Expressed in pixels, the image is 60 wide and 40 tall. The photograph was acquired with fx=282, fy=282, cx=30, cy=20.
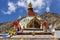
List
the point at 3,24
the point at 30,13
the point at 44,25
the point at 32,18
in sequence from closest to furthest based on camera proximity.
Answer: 1. the point at 44,25
2. the point at 32,18
3. the point at 30,13
4. the point at 3,24

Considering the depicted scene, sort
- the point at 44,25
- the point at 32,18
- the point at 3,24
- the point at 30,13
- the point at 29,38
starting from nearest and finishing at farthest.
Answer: the point at 29,38
the point at 44,25
the point at 32,18
the point at 30,13
the point at 3,24

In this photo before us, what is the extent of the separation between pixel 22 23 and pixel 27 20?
2.29 feet

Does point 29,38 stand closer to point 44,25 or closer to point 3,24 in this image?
point 44,25

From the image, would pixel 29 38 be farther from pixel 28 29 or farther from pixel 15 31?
pixel 28 29

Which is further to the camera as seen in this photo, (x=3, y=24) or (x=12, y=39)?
(x=3, y=24)

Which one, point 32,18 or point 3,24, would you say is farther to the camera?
point 3,24

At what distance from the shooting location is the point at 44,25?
28750 mm

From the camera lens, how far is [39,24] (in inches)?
1194

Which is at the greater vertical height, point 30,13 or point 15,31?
point 30,13

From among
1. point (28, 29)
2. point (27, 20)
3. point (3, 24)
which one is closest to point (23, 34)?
point (28, 29)

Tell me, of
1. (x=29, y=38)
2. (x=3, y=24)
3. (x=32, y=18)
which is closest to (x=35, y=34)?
(x=29, y=38)

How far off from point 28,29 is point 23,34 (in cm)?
367

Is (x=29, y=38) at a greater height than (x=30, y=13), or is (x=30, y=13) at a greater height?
(x=30, y=13)

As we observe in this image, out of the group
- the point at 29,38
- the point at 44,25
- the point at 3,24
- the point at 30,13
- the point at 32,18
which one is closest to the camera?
the point at 29,38
